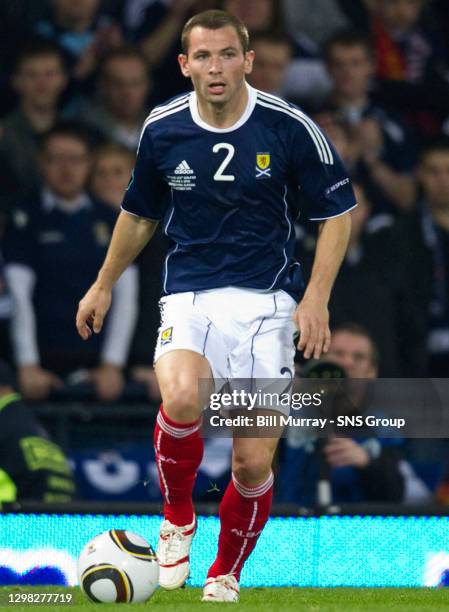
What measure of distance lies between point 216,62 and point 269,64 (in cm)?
460

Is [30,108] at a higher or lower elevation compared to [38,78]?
lower

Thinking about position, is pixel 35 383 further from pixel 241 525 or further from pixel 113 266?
pixel 241 525

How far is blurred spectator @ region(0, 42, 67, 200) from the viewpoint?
9.87 metres

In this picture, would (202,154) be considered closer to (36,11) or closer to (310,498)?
(310,498)

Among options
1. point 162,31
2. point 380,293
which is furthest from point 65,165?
point 380,293

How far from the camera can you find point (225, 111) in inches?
230

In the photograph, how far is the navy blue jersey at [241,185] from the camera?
231 inches

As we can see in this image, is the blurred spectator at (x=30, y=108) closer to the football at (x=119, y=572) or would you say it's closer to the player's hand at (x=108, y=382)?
the player's hand at (x=108, y=382)

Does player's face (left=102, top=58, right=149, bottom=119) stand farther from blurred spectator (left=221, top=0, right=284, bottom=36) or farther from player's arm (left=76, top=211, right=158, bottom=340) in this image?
player's arm (left=76, top=211, right=158, bottom=340)

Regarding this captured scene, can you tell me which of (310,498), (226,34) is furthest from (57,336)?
(226,34)

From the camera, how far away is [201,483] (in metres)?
8.41

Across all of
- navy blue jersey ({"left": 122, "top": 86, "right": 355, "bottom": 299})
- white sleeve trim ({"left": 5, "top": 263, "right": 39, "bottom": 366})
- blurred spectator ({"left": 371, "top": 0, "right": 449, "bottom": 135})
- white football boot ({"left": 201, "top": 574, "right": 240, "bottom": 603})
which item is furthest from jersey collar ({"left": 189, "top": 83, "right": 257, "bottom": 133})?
blurred spectator ({"left": 371, "top": 0, "right": 449, "bottom": 135})

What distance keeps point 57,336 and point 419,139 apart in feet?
10.7

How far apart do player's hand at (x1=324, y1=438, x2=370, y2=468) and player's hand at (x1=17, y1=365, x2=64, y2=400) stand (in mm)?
2324
